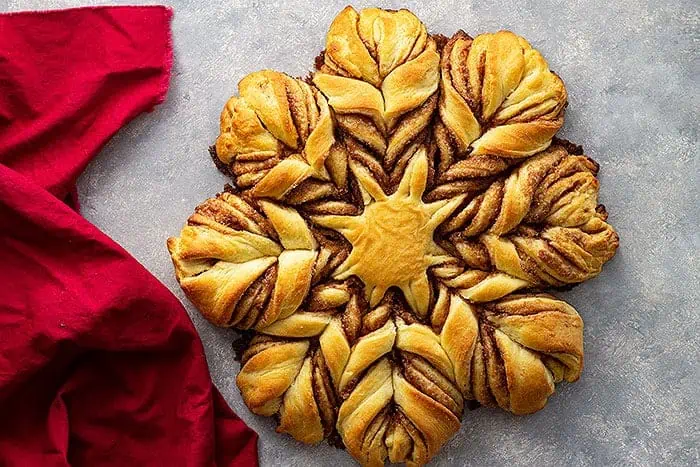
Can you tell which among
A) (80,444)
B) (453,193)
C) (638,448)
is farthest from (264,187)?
(638,448)

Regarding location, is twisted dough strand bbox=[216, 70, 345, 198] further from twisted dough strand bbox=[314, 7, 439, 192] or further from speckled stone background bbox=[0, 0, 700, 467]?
speckled stone background bbox=[0, 0, 700, 467]

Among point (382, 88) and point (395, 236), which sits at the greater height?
point (382, 88)

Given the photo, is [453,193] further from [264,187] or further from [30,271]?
[30,271]

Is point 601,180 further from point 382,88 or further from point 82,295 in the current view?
point 82,295

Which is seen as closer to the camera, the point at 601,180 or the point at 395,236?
the point at 395,236

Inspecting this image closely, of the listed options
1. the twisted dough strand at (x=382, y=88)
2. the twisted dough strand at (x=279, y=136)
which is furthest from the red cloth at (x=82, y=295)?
the twisted dough strand at (x=382, y=88)

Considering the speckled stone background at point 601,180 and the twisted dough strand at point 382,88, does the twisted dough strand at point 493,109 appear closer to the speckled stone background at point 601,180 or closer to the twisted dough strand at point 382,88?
the twisted dough strand at point 382,88

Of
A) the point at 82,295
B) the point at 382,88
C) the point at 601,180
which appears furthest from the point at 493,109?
the point at 82,295
